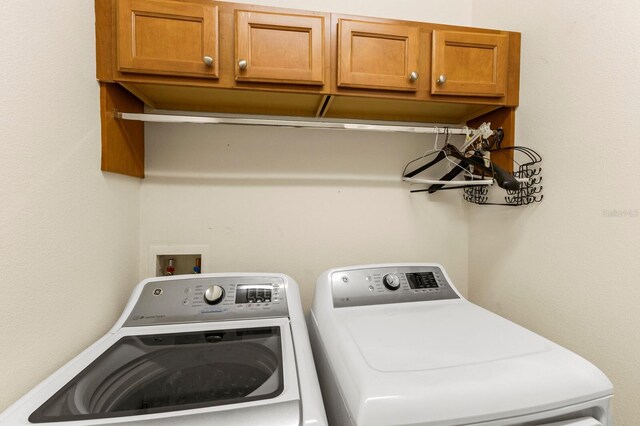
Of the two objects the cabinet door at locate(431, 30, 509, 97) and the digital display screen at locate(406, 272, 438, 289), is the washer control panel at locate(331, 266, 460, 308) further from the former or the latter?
the cabinet door at locate(431, 30, 509, 97)

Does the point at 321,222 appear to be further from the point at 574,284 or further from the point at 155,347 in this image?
the point at 574,284

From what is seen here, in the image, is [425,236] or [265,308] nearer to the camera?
[265,308]

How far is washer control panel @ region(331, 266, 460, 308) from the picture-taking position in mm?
1155

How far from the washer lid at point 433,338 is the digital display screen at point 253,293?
338mm

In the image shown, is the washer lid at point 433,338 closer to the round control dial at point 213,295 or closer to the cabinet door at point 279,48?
the round control dial at point 213,295

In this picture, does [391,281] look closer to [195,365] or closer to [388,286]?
[388,286]

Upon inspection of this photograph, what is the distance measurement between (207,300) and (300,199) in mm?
665

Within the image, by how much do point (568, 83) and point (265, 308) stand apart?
1.42 m

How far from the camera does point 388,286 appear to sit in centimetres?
120

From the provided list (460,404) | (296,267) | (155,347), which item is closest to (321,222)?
(296,267)

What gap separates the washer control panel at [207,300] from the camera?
3.42ft

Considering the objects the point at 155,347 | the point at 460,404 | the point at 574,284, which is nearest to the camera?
the point at 460,404

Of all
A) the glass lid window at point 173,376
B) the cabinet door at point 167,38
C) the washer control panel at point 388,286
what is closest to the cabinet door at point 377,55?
the cabinet door at point 167,38

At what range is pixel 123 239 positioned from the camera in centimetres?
121
